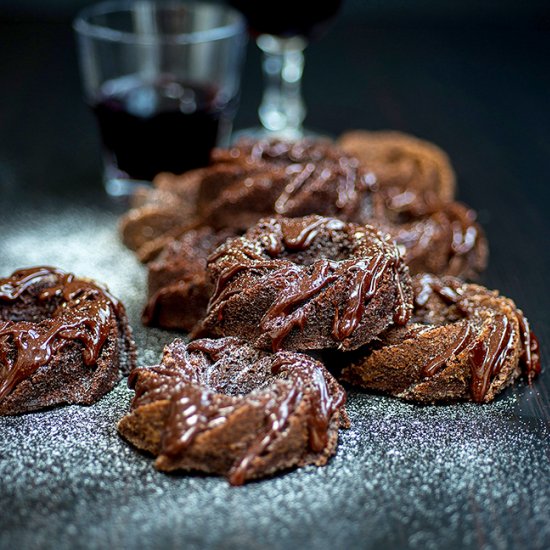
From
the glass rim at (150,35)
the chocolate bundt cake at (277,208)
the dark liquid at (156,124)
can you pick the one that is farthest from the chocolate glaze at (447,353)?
the glass rim at (150,35)

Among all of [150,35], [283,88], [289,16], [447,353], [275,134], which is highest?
[289,16]

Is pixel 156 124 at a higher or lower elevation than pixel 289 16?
lower

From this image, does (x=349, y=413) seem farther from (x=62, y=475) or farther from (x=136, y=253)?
(x=136, y=253)

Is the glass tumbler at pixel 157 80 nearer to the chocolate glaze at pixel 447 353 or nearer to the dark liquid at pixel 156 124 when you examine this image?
the dark liquid at pixel 156 124

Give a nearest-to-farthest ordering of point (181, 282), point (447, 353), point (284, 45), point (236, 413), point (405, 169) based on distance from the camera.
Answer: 1. point (236, 413)
2. point (447, 353)
3. point (181, 282)
4. point (405, 169)
5. point (284, 45)

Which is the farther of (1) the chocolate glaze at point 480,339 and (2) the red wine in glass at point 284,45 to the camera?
(2) the red wine in glass at point 284,45

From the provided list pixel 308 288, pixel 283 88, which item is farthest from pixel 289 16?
pixel 308 288

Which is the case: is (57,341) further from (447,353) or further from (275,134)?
(275,134)
